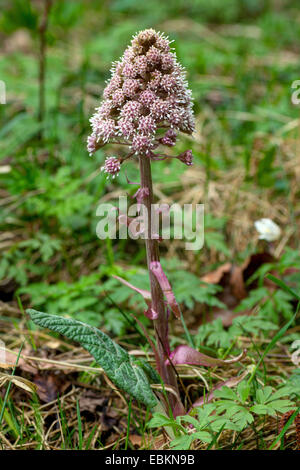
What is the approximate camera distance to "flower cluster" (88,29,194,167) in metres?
1.81

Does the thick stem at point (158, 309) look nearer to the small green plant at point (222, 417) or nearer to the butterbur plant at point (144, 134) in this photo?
the butterbur plant at point (144, 134)

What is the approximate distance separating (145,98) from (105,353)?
3.36 ft

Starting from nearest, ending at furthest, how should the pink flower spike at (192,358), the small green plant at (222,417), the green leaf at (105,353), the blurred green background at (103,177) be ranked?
1. the small green plant at (222,417)
2. the green leaf at (105,353)
3. the pink flower spike at (192,358)
4. the blurred green background at (103,177)

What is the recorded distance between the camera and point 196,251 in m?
3.38

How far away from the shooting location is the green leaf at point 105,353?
1879 millimetres

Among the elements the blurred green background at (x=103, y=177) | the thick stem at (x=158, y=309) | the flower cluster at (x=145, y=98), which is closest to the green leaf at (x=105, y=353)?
the thick stem at (x=158, y=309)

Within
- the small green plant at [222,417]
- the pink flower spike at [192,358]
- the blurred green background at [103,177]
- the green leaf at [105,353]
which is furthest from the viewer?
the blurred green background at [103,177]

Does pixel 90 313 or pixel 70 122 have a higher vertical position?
pixel 70 122

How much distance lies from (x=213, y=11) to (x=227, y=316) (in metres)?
5.77

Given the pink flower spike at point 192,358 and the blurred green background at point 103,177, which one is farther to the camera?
the blurred green background at point 103,177

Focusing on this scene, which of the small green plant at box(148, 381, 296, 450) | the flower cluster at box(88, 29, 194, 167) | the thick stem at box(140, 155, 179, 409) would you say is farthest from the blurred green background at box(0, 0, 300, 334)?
the flower cluster at box(88, 29, 194, 167)

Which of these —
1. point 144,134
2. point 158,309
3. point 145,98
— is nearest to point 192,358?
point 158,309

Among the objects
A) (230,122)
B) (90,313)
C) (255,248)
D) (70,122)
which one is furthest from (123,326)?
(230,122)

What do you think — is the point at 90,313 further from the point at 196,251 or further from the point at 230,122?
the point at 230,122
